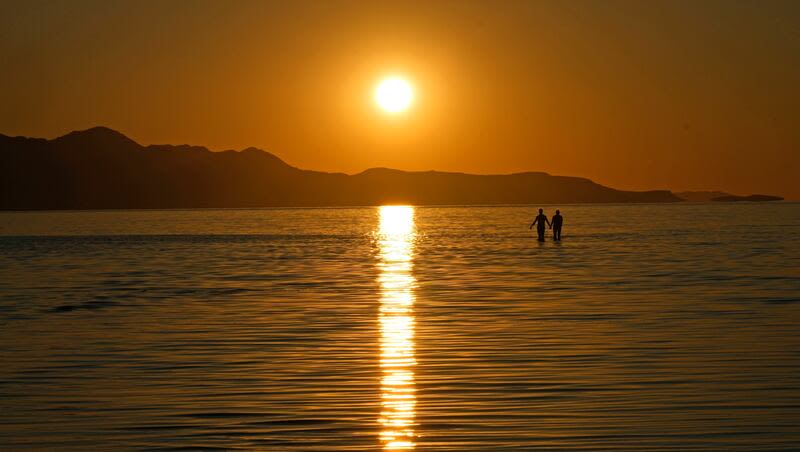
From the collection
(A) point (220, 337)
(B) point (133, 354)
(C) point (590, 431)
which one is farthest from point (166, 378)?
(C) point (590, 431)

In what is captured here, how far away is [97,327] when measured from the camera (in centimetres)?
2317

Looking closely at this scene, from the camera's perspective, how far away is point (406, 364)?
56.2 feet

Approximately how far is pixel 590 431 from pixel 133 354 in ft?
29.4

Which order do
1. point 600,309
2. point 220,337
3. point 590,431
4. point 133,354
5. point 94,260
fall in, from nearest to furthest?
point 590,431
point 133,354
point 220,337
point 600,309
point 94,260

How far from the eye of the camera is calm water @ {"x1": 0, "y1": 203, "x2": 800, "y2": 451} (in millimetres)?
→ 12298

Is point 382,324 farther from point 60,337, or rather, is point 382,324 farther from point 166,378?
point 166,378

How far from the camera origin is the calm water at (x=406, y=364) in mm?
12298

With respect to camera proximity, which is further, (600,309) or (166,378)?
(600,309)

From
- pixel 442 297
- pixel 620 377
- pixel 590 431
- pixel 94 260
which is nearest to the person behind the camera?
pixel 590 431

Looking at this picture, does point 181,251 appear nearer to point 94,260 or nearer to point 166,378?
point 94,260

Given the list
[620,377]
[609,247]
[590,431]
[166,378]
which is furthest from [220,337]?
[609,247]

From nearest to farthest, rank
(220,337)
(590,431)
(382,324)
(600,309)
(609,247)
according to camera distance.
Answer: (590,431) < (220,337) < (382,324) < (600,309) < (609,247)

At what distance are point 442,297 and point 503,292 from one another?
1969 millimetres

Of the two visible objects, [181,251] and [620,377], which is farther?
[181,251]
